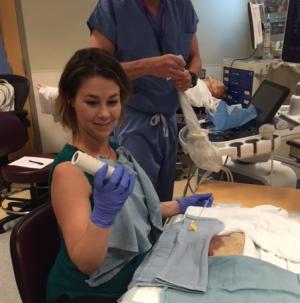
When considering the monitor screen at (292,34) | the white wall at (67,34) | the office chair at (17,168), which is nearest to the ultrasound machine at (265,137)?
the monitor screen at (292,34)

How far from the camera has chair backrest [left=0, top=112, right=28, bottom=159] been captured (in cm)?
255

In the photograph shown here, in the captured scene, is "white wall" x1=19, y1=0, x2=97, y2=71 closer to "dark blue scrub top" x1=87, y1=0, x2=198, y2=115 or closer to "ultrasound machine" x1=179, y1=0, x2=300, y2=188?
"dark blue scrub top" x1=87, y1=0, x2=198, y2=115

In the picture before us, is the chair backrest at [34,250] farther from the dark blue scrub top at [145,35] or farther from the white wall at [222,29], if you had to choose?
the white wall at [222,29]

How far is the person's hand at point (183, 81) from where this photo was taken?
1318mm

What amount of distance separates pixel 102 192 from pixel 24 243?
1.10 ft

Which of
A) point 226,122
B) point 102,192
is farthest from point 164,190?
point 102,192

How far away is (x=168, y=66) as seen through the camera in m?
1.27

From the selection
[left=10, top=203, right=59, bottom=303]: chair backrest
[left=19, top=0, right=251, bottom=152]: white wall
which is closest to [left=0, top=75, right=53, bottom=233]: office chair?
[left=19, top=0, right=251, bottom=152]: white wall

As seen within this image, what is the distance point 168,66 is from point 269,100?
539mm

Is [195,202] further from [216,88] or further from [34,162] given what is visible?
[216,88]

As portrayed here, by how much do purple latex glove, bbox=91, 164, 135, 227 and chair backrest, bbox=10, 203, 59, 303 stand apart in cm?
28

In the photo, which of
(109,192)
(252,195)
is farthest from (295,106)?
(109,192)

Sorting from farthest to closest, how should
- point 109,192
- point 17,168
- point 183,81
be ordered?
point 17,168
point 183,81
point 109,192

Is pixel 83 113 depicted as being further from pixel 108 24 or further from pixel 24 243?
pixel 108 24
